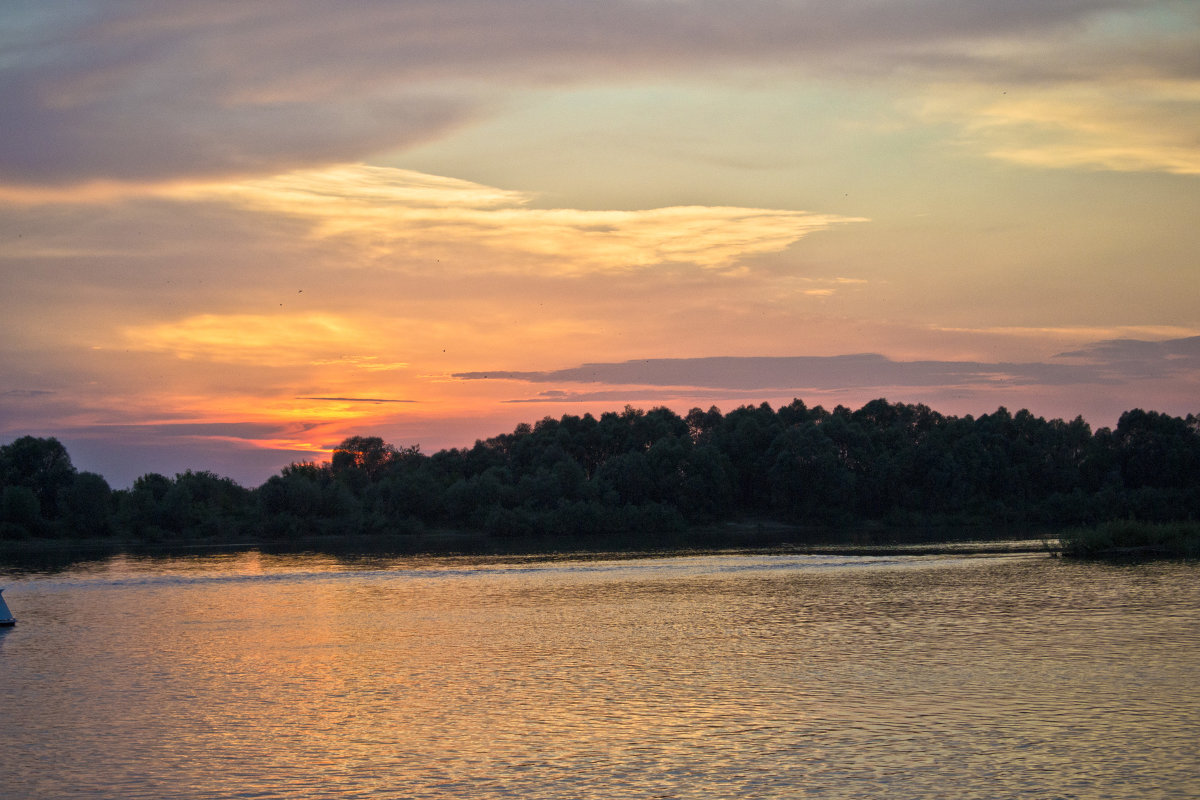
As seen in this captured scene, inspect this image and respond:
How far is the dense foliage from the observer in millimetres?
101312

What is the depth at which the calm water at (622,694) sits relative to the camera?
56.5ft

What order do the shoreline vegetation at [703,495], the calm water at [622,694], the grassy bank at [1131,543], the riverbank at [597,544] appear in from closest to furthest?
the calm water at [622,694]
the grassy bank at [1131,543]
the riverbank at [597,544]
the shoreline vegetation at [703,495]

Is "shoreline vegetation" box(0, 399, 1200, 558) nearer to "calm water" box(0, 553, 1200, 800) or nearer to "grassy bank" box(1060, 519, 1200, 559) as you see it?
"grassy bank" box(1060, 519, 1200, 559)

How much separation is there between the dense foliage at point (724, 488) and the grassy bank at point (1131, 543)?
40.8 meters

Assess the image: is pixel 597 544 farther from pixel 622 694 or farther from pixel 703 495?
pixel 622 694

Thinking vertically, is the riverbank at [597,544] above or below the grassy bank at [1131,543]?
below

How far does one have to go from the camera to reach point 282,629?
37219 millimetres

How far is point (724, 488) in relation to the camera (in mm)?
110062

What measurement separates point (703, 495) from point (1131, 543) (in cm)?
5339

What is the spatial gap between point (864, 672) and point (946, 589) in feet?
67.5

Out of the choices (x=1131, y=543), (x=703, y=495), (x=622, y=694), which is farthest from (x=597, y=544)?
(x=622, y=694)

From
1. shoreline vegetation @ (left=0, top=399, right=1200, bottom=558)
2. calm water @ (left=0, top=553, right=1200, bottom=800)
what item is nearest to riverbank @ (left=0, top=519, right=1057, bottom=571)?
shoreline vegetation @ (left=0, top=399, right=1200, bottom=558)

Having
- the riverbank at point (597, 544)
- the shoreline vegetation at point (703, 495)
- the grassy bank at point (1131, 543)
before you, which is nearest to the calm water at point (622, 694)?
the grassy bank at point (1131, 543)

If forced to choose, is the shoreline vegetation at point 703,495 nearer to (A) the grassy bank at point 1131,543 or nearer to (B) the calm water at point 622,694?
(A) the grassy bank at point 1131,543
